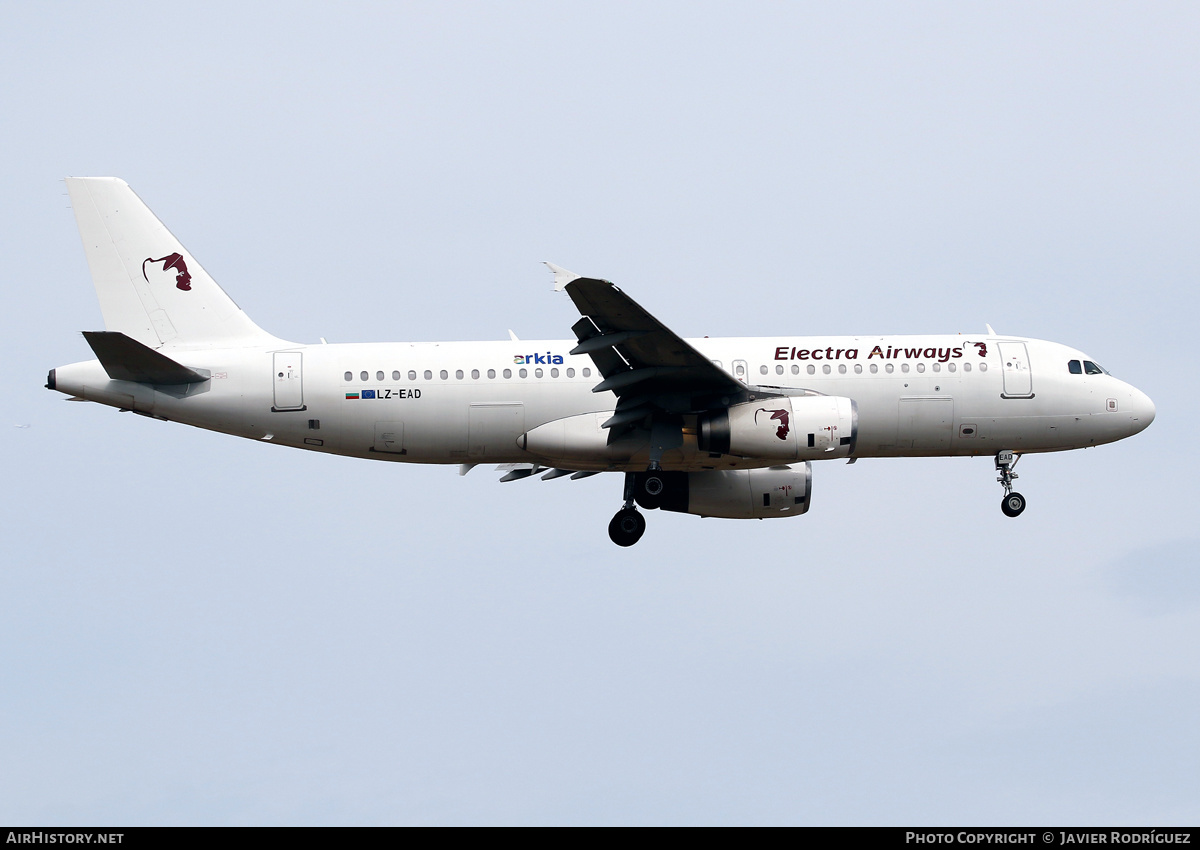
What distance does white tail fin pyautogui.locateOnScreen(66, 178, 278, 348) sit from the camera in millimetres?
37562

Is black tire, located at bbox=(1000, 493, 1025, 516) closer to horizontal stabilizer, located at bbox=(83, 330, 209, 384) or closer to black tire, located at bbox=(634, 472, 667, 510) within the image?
black tire, located at bbox=(634, 472, 667, 510)

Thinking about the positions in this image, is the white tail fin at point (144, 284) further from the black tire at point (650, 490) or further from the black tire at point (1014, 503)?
the black tire at point (1014, 503)

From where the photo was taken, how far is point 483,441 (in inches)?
1422

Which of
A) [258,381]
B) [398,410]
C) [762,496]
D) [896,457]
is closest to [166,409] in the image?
[258,381]

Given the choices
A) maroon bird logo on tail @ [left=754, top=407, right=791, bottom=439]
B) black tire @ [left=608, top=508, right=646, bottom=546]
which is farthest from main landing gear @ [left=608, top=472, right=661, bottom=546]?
maroon bird logo on tail @ [left=754, top=407, right=791, bottom=439]

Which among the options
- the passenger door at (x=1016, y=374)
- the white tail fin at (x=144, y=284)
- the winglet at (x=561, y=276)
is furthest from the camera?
the white tail fin at (x=144, y=284)

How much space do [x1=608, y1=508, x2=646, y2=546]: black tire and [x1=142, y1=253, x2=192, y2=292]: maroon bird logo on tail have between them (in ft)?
43.4

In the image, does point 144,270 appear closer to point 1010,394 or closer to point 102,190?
point 102,190

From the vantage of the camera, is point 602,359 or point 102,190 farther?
point 102,190

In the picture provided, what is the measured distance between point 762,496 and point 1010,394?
24.8 ft

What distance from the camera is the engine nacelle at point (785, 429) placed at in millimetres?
34375

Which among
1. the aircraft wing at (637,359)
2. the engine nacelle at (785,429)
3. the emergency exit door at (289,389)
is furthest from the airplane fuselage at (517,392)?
the aircraft wing at (637,359)

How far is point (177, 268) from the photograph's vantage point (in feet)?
125
